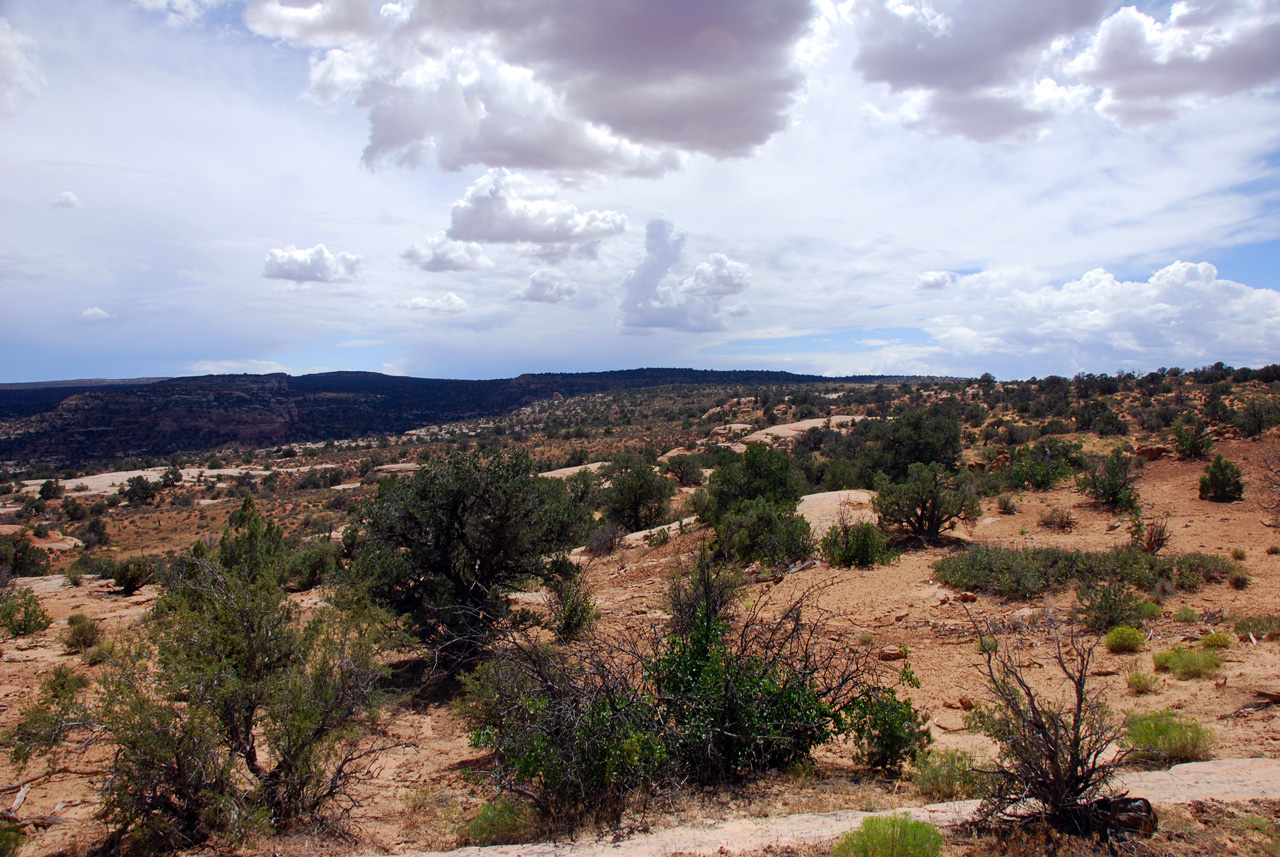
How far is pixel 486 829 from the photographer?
17.4 feet

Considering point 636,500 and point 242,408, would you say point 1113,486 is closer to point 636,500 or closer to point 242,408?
point 636,500

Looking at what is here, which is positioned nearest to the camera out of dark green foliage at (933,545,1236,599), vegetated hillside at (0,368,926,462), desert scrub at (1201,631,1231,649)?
desert scrub at (1201,631,1231,649)

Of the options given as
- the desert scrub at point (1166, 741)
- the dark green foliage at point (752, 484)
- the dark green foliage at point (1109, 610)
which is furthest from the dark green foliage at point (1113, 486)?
the desert scrub at point (1166, 741)

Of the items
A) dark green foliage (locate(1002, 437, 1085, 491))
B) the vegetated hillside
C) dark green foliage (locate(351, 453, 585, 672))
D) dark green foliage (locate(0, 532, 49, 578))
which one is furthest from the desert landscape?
the vegetated hillside

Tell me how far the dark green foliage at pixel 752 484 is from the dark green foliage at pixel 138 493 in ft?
139

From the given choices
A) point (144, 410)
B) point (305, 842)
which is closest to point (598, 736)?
point (305, 842)

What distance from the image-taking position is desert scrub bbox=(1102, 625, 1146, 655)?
8.36m

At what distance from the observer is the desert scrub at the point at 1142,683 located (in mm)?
7117

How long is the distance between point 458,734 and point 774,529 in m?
9.27

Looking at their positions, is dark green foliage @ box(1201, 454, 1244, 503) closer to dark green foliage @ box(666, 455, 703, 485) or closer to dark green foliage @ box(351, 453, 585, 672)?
dark green foliage @ box(351, 453, 585, 672)

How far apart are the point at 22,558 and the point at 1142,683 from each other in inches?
1244

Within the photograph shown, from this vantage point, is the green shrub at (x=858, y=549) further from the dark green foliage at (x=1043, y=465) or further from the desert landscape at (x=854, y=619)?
the dark green foliage at (x=1043, y=465)

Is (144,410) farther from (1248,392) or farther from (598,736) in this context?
(1248,392)

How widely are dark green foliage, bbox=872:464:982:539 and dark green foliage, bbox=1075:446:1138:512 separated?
413 centimetres
